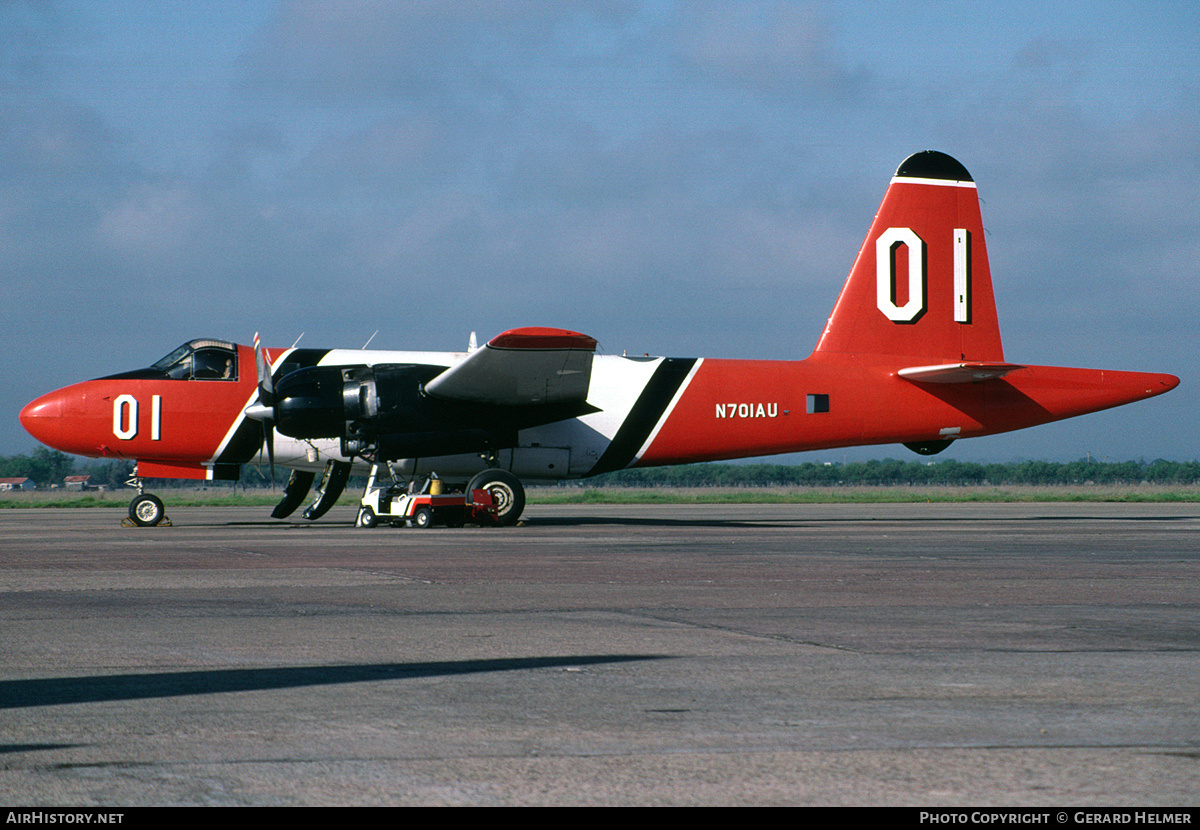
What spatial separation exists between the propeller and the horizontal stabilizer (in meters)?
14.0

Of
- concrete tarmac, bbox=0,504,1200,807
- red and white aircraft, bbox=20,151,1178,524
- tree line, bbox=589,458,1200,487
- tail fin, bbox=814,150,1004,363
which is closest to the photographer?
concrete tarmac, bbox=0,504,1200,807

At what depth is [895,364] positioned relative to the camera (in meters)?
26.5

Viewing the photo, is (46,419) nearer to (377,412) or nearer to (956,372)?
(377,412)

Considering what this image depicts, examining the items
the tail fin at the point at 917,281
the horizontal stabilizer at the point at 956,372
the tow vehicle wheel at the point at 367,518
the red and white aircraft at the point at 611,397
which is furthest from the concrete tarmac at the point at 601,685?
the tail fin at the point at 917,281

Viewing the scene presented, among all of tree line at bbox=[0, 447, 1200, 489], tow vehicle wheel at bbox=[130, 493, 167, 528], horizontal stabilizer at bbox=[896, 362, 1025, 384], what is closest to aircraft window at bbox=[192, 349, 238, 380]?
tow vehicle wheel at bbox=[130, 493, 167, 528]

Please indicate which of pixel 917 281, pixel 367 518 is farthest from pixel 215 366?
pixel 917 281

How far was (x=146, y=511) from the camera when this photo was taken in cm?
2469

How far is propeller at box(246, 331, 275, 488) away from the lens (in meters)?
23.0

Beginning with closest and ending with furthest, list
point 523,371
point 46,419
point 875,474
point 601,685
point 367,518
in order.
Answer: point 601,685, point 523,371, point 367,518, point 46,419, point 875,474

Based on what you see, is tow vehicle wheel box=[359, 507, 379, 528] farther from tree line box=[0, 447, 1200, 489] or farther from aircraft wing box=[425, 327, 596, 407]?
tree line box=[0, 447, 1200, 489]

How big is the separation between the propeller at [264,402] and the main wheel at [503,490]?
14.2 feet

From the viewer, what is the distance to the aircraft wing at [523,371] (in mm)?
20969

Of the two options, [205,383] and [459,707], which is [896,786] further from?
[205,383]

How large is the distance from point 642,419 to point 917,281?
24.4 ft
